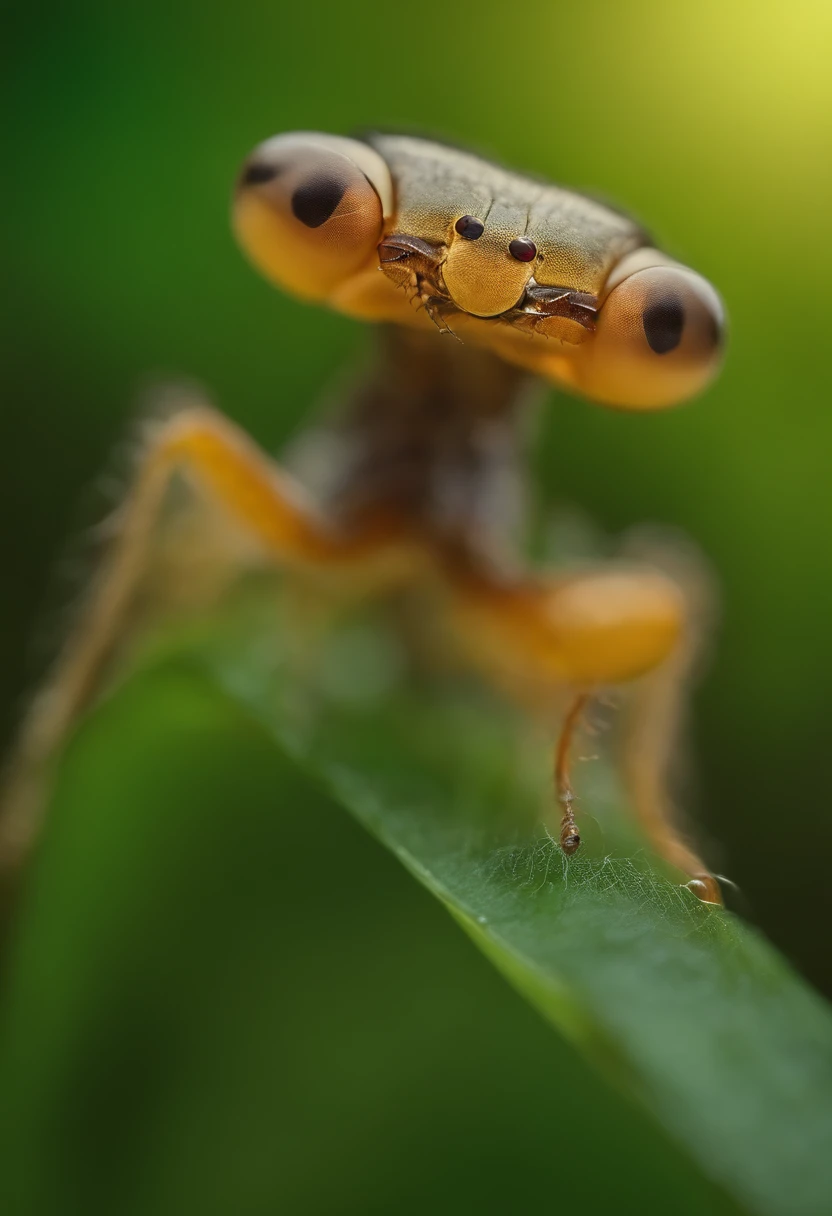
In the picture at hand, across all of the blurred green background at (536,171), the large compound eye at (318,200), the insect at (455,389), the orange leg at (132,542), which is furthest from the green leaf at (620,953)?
the blurred green background at (536,171)

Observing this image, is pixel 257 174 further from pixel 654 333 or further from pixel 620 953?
pixel 620 953

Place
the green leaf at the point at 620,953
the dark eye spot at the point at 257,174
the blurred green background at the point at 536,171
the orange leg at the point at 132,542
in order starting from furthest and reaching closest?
the blurred green background at the point at 536,171
the orange leg at the point at 132,542
the dark eye spot at the point at 257,174
the green leaf at the point at 620,953

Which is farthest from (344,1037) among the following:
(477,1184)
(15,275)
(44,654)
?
(15,275)

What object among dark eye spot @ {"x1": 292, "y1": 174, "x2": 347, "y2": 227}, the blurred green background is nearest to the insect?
dark eye spot @ {"x1": 292, "y1": 174, "x2": 347, "y2": 227}

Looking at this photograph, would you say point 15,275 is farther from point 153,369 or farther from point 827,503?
point 827,503

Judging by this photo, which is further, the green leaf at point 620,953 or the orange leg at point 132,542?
the orange leg at point 132,542

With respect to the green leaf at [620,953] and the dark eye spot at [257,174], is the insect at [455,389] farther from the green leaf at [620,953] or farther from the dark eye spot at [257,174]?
the green leaf at [620,953]

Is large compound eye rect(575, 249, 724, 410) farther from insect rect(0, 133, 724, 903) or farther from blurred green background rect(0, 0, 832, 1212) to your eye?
blurred green background rect(0, 0, 832, 1212)
